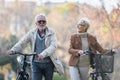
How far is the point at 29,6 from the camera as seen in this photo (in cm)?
4847

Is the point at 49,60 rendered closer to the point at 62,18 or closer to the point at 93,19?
the point at 93,19

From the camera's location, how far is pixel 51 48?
271 inches

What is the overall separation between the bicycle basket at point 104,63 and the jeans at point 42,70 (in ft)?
2.38

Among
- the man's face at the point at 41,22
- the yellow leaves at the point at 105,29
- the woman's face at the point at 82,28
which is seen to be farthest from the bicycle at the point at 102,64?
the yellow leaves at the point at 105,29

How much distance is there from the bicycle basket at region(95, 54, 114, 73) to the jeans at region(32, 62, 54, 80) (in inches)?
28.5

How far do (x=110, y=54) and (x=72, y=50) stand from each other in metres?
0.65

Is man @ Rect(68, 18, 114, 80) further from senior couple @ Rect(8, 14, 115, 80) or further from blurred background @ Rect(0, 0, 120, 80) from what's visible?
blurred background @ Rect(0, 0, 120, 80)

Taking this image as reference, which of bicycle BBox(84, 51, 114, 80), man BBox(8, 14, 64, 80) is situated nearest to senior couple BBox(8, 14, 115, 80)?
man BBox(8, 14, 64, 80)

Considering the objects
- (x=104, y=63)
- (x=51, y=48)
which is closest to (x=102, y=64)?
(x=104, y=63)

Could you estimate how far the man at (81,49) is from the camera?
7.25 metres

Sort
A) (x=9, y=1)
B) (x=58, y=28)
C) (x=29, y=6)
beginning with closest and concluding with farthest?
(x=58, y=28), (x=9, y=1), (x=29, y=6)

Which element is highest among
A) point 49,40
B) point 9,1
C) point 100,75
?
point 9,1

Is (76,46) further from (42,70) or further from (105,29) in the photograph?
(105,29)

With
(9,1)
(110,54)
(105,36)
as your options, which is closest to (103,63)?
(110,54)
